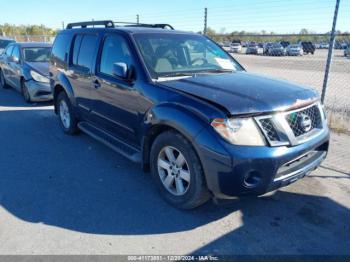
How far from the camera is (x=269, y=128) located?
2.88m

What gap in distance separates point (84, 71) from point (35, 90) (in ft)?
13.2

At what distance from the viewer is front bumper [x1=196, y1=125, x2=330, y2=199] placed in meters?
2.75

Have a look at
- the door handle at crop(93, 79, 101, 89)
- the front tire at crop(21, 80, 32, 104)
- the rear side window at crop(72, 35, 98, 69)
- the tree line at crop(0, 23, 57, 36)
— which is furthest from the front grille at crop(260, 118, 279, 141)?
the tree line at crop(0, 23, 57, 36)

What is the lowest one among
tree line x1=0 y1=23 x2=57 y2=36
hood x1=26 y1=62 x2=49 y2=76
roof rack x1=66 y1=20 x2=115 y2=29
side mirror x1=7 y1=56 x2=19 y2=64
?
hood x1=26 y1=62 x2=49 y2=76

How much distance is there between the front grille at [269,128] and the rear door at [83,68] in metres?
2.83

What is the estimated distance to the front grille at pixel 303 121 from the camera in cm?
304

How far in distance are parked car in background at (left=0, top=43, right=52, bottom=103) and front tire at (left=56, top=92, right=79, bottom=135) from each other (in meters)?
2.42

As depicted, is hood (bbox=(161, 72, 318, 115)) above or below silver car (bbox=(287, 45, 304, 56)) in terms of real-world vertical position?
below

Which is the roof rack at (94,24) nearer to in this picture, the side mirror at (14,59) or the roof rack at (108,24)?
the roof rack at (108,24)

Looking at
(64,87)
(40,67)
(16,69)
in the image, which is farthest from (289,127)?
(16,69)

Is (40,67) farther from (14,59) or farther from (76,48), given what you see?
(76,48)

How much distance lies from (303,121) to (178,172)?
54.6 inches

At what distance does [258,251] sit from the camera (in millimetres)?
2764

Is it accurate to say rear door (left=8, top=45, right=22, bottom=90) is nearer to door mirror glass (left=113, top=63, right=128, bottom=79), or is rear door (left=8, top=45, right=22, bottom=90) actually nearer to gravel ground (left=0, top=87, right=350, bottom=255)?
gravel ground (left=0, top=87, right=350, bottom=255)
